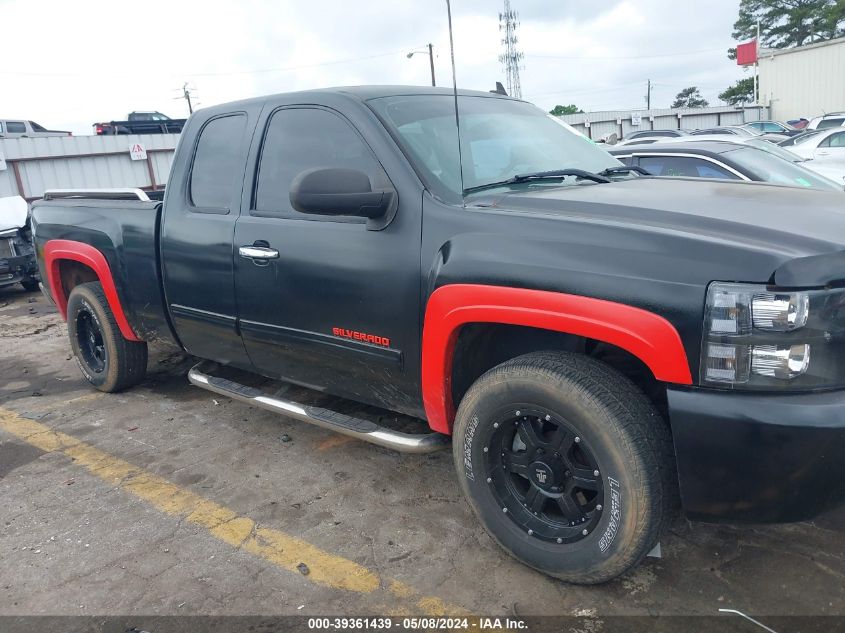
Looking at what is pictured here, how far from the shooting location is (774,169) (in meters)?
6.17

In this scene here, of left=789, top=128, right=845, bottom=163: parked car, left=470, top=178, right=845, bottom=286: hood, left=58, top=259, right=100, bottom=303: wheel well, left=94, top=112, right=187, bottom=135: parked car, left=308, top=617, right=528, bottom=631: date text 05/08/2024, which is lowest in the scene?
left=308, top=617, right=528, bottom=631: date text 05/08/2024

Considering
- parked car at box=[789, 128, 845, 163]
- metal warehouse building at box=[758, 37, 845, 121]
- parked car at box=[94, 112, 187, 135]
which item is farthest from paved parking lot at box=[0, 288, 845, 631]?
metal warehouse building at box=[758, 37, 845, 121]

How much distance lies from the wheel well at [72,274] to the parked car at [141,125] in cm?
1940

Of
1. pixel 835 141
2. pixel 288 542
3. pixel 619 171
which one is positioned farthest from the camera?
pixel 835 141

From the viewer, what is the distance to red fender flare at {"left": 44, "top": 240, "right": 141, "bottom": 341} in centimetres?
448

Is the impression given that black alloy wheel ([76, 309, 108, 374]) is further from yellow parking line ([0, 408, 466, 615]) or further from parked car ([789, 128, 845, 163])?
parked car ([789, 128, 845, 163])

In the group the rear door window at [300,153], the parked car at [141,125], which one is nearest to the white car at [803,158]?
the rear door window at [300,153]

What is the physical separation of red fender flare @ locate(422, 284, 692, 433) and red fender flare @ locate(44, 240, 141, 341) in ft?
8.25

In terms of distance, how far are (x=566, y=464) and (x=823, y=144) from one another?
564 inches

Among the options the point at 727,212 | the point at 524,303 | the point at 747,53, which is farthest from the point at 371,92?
the point at 747,53

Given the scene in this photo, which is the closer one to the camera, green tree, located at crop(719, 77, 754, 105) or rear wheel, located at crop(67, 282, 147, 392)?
rear wheel, located at crop(67, 282, 147, 392)

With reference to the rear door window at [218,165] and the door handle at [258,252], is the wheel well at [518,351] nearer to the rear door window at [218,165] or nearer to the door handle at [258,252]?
the door handle at [258,252]

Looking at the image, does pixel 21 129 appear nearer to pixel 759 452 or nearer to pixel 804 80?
pixel 759 452

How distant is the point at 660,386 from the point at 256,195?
213 centimetres
